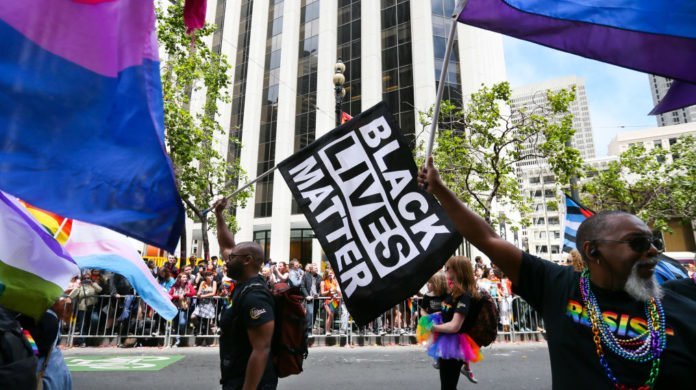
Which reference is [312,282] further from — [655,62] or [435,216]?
[655,62]

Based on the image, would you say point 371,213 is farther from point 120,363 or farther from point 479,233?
point 120,363

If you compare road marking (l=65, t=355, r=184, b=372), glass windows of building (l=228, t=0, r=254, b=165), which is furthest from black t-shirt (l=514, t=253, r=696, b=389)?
glass windows of building (l=228, t=0, r=254, b=165)

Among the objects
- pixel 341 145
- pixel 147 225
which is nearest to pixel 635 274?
pixel 341 145

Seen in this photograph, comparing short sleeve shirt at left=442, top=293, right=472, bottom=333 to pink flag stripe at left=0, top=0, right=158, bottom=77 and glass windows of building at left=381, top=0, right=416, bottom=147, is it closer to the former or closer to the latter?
pink flag stripe at left=0, top=0, right=158, bottom=77

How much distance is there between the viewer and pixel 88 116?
7.32 feet

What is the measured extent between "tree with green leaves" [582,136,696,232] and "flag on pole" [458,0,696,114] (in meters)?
19.3

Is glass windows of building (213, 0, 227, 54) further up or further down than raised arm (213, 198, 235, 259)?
further up

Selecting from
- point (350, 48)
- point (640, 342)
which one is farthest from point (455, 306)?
point (350, 48)

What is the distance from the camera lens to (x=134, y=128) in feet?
7.73

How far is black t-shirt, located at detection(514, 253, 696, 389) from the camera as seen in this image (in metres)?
1.66

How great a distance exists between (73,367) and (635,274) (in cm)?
877

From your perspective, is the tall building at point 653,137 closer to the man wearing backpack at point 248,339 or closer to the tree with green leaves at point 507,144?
the tree with green leaves at point 507,144

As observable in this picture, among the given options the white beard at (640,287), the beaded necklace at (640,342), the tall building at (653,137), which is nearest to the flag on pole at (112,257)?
the beaded necklace at (640,342)

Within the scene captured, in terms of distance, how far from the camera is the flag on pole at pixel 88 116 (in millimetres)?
2018
